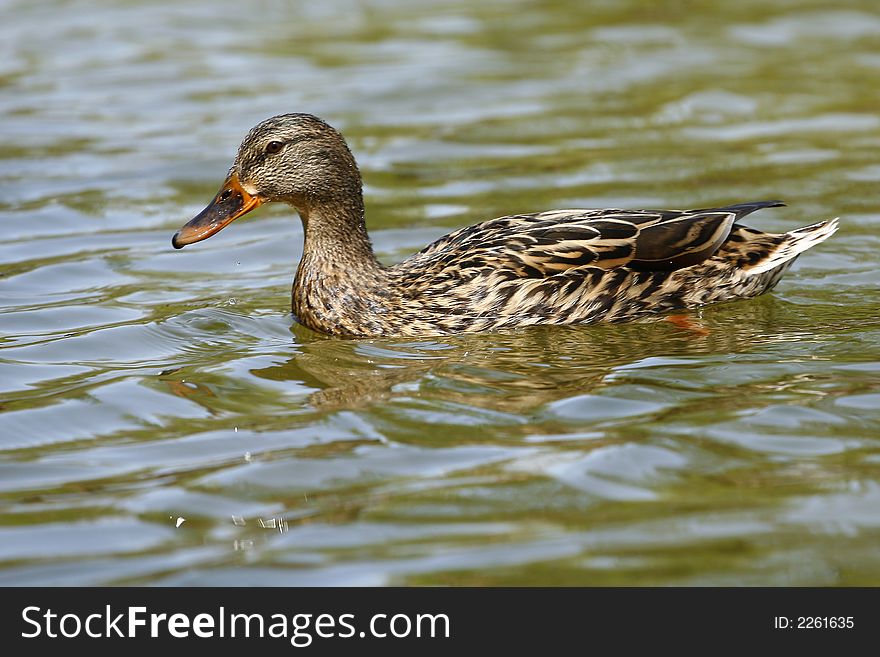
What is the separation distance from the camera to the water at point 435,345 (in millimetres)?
6176

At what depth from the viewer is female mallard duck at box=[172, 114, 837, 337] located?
935 centimetres

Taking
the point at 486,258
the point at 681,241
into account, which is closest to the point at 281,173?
the point at 486,258

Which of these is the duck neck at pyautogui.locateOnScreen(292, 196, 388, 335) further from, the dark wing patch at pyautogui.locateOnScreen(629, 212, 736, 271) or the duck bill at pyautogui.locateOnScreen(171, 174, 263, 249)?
the dark wing patch at pyautogui.locateOnScreen(629, 212, 736, 271)

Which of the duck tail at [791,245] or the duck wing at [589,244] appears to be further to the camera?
the duck tail at [791,245]

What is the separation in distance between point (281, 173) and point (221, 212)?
1.55 feet

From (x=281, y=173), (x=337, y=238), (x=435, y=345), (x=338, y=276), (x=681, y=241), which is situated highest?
(x=281, y=173)

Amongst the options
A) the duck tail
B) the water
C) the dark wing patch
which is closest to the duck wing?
the dark wing patch

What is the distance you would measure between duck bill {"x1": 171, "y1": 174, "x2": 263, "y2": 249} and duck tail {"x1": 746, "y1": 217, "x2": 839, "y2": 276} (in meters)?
3.37

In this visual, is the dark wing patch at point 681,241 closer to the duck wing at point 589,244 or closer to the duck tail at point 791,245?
the duck wing at point 589,244

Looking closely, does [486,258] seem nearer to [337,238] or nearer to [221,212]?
[337,238]

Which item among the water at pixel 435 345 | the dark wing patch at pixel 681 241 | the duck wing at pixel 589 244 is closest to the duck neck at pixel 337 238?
the duck wing at pixel 589 244

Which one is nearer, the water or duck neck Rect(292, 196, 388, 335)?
the water

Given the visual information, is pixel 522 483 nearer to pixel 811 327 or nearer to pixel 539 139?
pixel 811 327

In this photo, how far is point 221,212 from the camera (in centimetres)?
963
